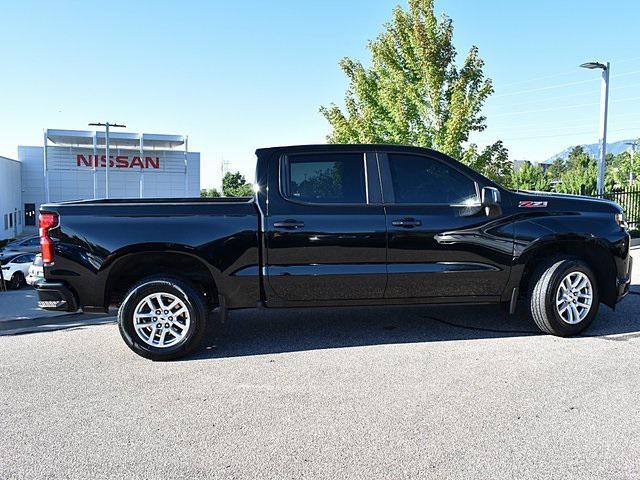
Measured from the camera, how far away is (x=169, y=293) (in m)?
4.70

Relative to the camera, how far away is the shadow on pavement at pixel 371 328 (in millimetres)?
5121

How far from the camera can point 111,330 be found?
19.0 feet

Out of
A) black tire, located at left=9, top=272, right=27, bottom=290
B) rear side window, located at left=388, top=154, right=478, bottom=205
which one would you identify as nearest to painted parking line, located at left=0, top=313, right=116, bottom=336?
rear side window, located at left=388, top=154, right=478, bottom=205

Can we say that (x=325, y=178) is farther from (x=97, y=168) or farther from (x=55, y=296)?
(x=97, y=168)

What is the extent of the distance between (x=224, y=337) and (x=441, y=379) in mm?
2350

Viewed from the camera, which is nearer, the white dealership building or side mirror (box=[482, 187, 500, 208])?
side mirror (box=[482, 187, 500, 208])

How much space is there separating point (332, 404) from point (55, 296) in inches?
107

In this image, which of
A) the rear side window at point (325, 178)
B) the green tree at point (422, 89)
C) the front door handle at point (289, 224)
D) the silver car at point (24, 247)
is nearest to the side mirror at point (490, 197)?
the rear side window at point (325, 178)

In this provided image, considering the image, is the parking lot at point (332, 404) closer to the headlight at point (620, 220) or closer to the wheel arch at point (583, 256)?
the wheel arch at point (583, 256)

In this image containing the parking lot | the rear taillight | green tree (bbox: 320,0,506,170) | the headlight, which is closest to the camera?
the parking lot

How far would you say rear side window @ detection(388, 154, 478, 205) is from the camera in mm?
5031

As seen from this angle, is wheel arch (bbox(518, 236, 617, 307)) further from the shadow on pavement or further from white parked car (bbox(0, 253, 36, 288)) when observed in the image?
white parked car (bbox(0, 253, 36, 288))

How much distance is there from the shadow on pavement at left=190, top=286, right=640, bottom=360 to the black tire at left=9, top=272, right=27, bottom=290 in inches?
695

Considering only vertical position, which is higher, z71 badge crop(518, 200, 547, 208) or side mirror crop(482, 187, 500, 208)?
side mirror crop(482, 187, 500, 208)
